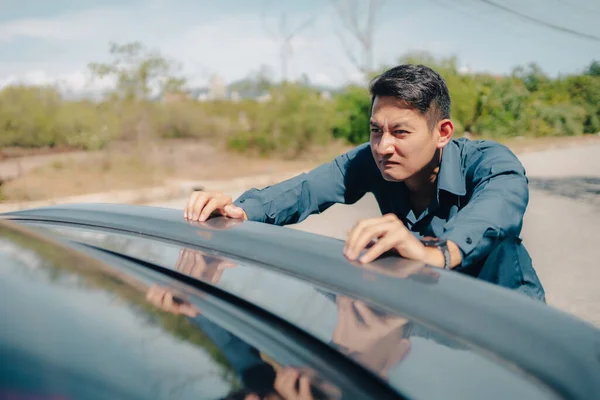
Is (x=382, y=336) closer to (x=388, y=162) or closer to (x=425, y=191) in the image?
(x=388, y=162)

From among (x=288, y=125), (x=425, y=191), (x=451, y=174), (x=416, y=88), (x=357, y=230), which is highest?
(x=416, y=88)

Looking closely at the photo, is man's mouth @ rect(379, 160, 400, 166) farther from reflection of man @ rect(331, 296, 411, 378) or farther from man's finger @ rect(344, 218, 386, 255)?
reflection of man @ rect(331, 296, 411, 378)

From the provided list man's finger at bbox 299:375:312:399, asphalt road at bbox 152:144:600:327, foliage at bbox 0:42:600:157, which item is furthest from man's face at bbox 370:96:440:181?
foliage at bbox 0:42:600:157

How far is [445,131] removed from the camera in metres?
2.46

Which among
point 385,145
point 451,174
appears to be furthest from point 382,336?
point 451,174

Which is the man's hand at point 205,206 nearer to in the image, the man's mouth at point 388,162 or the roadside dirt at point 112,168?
the man's mouth at point 388,162

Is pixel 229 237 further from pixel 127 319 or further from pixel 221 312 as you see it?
pixel 127 319

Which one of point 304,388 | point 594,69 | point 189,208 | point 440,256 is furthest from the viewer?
point 594,69

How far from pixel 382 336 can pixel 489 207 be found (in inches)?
43.6

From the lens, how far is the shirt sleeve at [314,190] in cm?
248

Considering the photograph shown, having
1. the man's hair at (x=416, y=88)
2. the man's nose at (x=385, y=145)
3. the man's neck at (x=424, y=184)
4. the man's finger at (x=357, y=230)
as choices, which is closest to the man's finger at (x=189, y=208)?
the man's finger at (x=357, y=230)

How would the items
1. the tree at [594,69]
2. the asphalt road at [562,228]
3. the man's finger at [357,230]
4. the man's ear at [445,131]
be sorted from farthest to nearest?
→ 1. the tree at [594,69]
2. the asphalt road at [562,228]
3. the man's ear at [445,131]
4. the man's finger at [357,230]

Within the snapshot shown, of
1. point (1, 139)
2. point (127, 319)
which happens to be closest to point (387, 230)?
point (127, 319)

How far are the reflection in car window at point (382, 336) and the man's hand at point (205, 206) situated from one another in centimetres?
48
